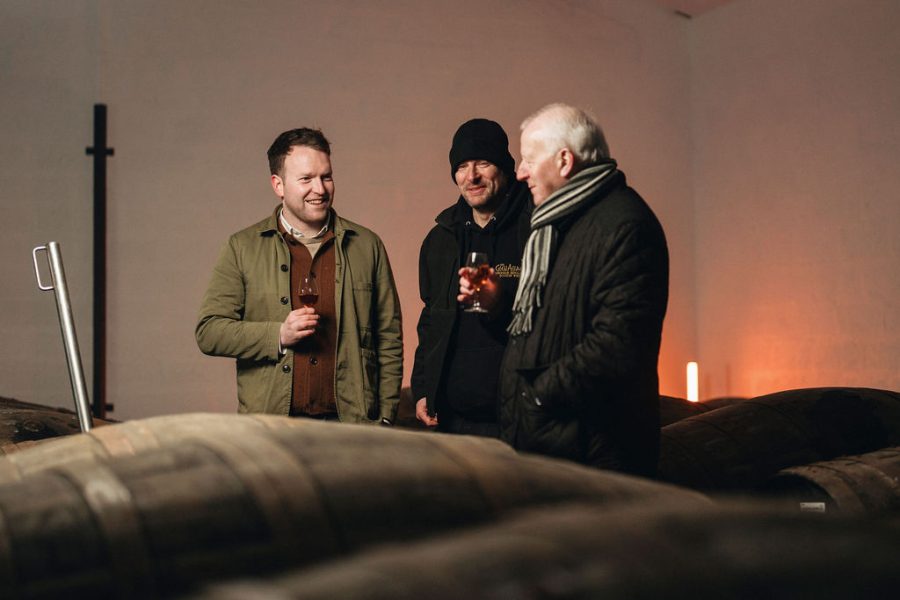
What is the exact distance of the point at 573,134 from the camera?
8.82 feet

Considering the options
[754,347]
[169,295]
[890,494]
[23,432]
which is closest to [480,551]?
[890,494]

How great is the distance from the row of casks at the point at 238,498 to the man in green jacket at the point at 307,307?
1.98m

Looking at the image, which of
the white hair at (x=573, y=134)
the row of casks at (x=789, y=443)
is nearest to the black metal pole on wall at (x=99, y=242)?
the row of casks at (x=789, y=443)

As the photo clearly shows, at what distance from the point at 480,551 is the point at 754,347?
25.1ft

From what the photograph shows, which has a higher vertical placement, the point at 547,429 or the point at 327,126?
the point at 327,126

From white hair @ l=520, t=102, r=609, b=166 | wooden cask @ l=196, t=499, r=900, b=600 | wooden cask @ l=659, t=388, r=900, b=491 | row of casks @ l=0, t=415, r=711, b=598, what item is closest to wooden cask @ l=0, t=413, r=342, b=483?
row of casks @ l=0, t=415, r=711, b=598

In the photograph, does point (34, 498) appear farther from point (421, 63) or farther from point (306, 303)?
point (421, 63)

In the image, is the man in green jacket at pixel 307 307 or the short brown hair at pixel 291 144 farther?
the short brown hair at pixel 291 144

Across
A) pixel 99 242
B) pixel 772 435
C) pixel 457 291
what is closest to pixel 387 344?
pixel 457 291

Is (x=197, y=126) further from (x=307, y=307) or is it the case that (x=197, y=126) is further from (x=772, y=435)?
(x=772, y=435)

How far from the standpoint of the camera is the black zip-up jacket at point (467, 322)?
10.5 feet

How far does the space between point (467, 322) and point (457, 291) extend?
12 cm

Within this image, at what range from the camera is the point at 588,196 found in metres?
2.59

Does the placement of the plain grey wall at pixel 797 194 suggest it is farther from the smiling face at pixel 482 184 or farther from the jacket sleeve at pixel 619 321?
the jacket sleeve at pixel 619 321
